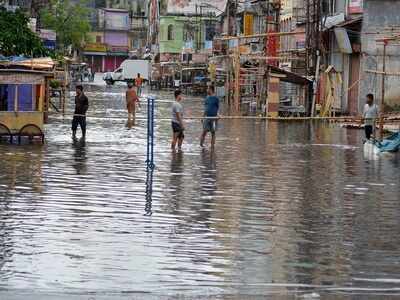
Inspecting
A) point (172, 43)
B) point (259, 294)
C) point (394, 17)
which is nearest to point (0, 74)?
point (259, 294)

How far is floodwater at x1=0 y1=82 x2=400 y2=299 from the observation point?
9.99 meters

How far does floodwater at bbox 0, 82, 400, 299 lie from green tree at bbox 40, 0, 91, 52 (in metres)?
75.1

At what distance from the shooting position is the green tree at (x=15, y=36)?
35.0 meters

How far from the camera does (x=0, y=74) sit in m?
26.3

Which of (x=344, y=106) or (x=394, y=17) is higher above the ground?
(x=394, y=17)

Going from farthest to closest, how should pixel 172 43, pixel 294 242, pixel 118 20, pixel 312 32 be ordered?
pixel 118 20, pixel 172 43, pixel 312 32, pixel 294 242

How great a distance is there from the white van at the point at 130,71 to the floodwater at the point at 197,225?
81916mm

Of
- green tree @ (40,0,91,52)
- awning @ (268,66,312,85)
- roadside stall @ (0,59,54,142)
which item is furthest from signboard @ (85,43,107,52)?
roadside stall @ (0,59,54,142)

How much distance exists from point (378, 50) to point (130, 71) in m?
64.8

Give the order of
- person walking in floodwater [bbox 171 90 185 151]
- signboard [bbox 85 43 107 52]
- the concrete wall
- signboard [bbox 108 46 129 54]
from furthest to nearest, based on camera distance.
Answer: signboard [bbox 108 46 129 54] < signboard [bbox 85 43 107 52] < the concrete wall < person walking in floodwater [bbox 171 90 185 151]

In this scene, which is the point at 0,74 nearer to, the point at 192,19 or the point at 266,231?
the point at 266,231

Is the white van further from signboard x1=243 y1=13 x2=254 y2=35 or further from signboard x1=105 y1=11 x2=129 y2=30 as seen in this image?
signboard x1=105 y1=11 x2=129 y2=30

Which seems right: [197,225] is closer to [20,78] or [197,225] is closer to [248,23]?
[20,78]

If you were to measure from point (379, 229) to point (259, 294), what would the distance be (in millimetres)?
4485
